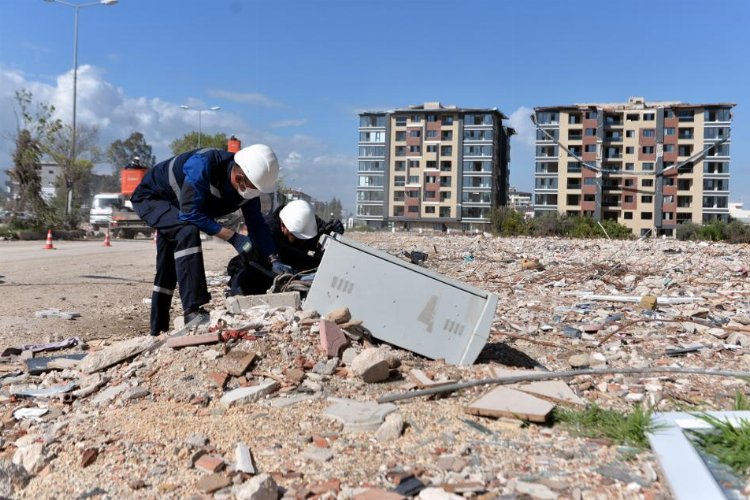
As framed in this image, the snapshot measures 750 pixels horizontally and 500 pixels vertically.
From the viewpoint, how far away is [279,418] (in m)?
2.89

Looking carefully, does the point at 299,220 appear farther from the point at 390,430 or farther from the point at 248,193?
the point at 390,430

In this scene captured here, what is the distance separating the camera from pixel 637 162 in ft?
205

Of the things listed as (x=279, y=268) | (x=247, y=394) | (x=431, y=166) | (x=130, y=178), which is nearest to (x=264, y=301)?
(x=279, y=268)

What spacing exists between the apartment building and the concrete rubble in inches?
2320

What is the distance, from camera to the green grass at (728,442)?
2301mm

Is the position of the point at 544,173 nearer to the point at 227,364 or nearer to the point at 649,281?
the point at 649,281

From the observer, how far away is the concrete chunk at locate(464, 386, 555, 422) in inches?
111

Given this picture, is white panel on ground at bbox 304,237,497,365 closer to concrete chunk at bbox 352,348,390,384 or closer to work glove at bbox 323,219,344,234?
concrete chunk at bbox 352,348,390,384

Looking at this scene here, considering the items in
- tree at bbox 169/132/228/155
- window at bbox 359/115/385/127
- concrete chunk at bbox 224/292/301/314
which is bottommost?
concrete chunk at bbox 224/292/301/314

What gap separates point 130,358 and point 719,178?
6582cm

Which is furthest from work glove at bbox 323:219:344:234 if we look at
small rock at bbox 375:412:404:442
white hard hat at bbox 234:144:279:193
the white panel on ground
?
small rock at bbox 375:412:404:442

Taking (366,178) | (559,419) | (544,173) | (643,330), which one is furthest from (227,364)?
(366,178)

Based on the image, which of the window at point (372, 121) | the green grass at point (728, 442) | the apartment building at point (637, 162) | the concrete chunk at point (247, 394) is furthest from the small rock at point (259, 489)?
the window at point (372, 121)

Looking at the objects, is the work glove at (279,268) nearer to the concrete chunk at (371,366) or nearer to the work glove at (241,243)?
the work glove at (241,243)
